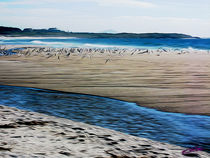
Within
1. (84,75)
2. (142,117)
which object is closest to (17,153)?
(142,117)

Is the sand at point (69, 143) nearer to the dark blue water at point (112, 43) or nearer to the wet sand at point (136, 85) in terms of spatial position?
the wet sand at point (136, 85)

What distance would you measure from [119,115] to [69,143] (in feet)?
5.64

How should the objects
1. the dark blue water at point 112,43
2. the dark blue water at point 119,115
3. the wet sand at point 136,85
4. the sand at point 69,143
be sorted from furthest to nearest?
the dark blue water at point 112,43 < the wet sand at point 136,85 < the dark blue water at point 119,115 < the sand at point 69,143

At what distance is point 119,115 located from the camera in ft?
15.6

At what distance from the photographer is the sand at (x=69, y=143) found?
2848 millimetres

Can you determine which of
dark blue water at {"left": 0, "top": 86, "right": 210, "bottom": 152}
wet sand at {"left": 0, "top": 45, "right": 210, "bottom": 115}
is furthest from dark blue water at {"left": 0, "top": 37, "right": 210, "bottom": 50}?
dark blue water at {"left": 0, "top": 86, "right": 210, "bottom": 152}

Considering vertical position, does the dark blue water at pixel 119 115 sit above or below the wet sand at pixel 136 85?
below

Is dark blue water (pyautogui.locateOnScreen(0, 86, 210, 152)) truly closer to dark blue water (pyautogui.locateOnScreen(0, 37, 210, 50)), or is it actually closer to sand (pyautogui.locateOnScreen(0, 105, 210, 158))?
sand (pyautogui.locateOnScreen(0, 105, 210, 158))

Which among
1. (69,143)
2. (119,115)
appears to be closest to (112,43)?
(119,115)

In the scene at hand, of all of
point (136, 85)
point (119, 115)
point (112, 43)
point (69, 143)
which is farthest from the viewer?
point (112, 43)

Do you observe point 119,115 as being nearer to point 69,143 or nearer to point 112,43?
point 69,143

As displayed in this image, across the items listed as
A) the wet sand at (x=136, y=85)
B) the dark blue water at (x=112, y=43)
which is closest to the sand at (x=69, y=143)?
the wet sand at (x=136, y=85)

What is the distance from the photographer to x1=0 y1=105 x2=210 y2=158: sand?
2848 mm

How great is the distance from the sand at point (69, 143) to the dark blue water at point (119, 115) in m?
0.38
